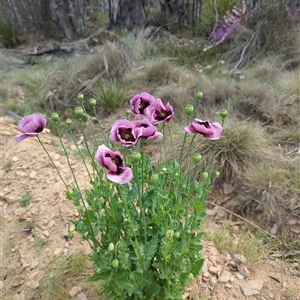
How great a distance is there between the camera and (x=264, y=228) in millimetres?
2258

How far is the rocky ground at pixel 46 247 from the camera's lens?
1814 millimetres

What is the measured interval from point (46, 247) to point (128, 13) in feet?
14.3

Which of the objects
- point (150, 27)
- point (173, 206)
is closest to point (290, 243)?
point (173, 206)

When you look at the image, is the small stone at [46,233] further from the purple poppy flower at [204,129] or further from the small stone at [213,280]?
the purple poppy flower at [204,129]

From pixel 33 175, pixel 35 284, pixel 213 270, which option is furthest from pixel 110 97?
pixel 213 270

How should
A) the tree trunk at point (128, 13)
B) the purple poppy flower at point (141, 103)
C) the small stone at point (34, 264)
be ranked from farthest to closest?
the tree trunk at point (128, 13)
the small stone at point (34, 264)
the purple poppy flower at point (141, 103)

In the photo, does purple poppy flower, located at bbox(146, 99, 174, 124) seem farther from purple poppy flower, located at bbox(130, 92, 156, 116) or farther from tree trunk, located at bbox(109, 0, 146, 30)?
tree trunk, located at bbox(109, 0, 146, 30)

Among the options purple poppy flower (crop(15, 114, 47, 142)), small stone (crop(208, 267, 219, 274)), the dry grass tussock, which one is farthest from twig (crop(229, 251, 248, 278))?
purple poppy flower (crop(15, 114, 47, 142))

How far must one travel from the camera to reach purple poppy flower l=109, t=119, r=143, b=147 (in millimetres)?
1029

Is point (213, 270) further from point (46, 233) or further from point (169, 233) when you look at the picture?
point (46, 233)

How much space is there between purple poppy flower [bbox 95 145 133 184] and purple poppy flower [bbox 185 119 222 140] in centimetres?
24

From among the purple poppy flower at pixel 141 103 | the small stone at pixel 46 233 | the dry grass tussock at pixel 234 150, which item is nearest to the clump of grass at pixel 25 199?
the small stone at pixel 46 233

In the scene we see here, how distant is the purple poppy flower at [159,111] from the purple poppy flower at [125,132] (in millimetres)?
172

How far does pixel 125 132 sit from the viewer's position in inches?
41.7
